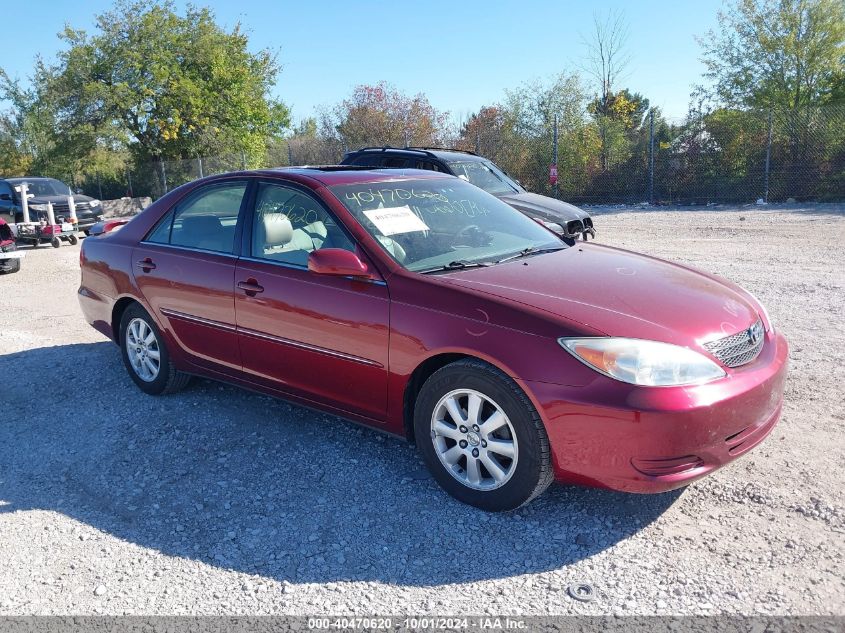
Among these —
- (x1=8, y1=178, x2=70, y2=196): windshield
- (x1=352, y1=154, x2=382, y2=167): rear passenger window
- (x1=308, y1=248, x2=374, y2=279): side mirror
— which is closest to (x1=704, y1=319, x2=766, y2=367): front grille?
(x1=308, y1=248, x2=374, y2=279): side mirror

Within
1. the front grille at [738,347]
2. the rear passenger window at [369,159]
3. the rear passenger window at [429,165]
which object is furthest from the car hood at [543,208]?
the front grille at [738,347]

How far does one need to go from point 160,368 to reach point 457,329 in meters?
2.76

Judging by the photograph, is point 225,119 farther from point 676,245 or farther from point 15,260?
point 676,245

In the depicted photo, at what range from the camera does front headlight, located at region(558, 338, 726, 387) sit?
3.04 meters

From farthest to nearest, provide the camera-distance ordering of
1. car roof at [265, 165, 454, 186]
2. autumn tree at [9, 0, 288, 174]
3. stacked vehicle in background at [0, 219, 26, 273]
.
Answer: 1. autumn tree at [9, 0, 288, 174]
2. stacked vehicle in background at [0, 219, 26, 273]
3. car roof at [265, 165, 454, 186]

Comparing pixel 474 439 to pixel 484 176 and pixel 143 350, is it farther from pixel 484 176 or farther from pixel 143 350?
pixel 484 176

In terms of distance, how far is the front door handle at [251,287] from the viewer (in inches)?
169

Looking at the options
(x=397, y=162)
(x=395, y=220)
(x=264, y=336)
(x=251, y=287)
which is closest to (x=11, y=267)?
(x=397, y=162)

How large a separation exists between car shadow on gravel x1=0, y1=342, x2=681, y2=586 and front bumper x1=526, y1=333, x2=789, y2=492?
0.38 meters

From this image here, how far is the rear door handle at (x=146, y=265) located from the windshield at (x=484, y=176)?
21.6 feet

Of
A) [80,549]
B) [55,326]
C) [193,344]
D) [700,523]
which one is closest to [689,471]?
[700,523]

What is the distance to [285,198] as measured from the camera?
4.45 metres

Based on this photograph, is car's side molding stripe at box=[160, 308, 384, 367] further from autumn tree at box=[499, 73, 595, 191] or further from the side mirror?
autumn tree at box=[499, 73, 595, 191]

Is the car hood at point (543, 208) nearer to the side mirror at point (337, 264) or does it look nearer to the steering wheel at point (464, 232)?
the steering wheel at point (464, 232)
